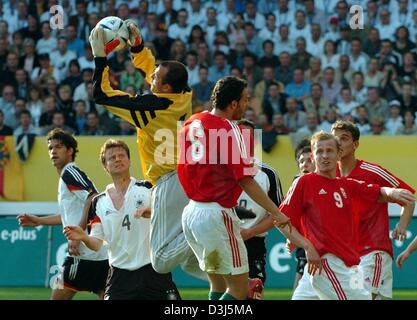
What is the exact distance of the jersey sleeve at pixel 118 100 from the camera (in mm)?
9469

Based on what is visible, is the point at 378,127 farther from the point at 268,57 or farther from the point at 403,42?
the point at 268,57

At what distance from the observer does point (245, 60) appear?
19406mm

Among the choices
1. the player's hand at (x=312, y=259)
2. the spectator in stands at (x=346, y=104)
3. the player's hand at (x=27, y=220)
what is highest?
the spectator in stands at (x=346, y=104)

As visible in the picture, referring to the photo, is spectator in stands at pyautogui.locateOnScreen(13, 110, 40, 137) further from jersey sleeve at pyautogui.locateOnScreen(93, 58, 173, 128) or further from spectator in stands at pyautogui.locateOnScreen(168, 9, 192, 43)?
jersey sleeve at pyautogui.locateOnScreen(93, 58, 173, 128)

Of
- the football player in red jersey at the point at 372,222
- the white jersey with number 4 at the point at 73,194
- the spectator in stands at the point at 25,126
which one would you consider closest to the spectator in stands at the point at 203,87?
the spectator in stands at the point at 25,126

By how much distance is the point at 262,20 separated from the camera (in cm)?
2019

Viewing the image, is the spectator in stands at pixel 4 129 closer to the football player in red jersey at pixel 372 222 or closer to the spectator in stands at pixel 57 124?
the spectator in stands at pixel 57 124

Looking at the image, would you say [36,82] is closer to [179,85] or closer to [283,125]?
[283,125]

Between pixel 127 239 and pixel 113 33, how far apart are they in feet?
5.63

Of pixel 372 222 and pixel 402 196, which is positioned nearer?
pixel 402 196

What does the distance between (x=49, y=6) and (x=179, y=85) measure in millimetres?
11362

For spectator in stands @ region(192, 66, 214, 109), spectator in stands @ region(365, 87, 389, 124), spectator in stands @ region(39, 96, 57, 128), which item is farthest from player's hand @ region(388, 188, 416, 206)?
spectator in stands @ region(39, 96, 57, 128)

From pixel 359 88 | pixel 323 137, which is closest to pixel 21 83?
pixel 359 88

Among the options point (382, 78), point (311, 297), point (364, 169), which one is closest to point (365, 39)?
point (382, 78)
